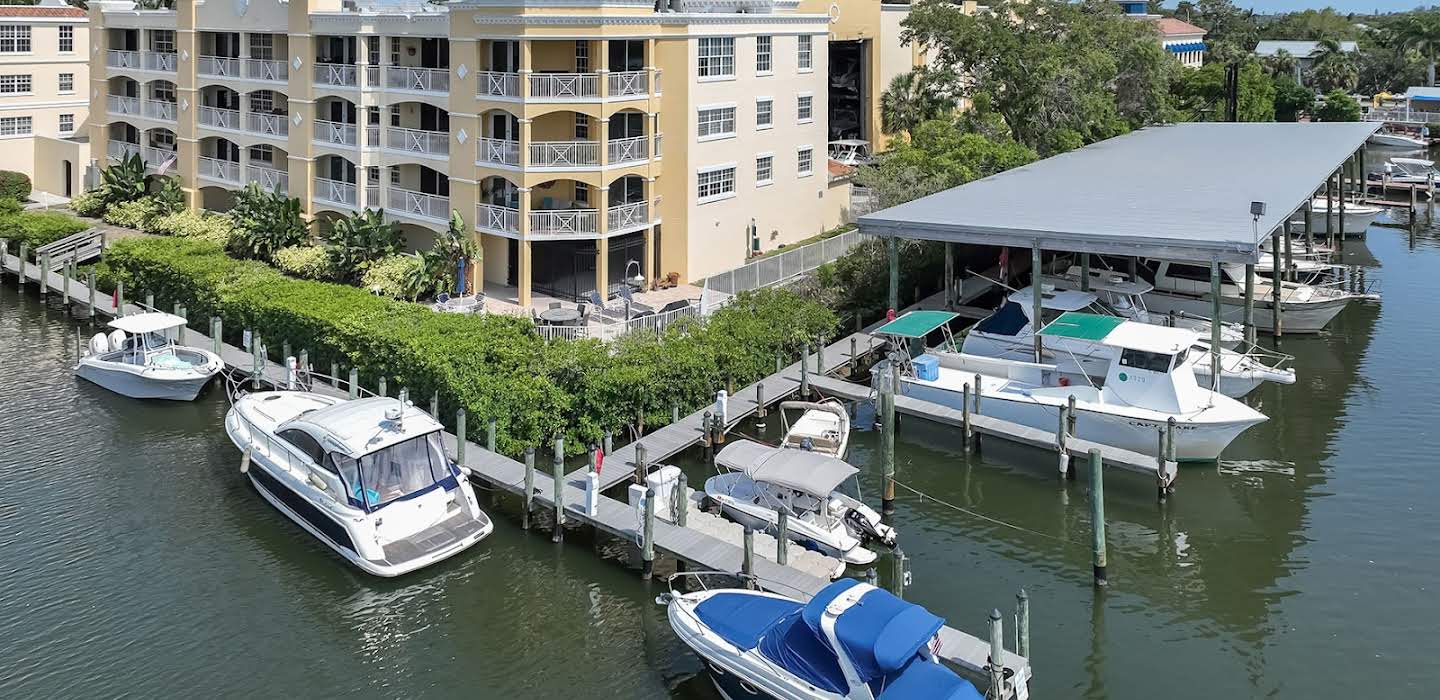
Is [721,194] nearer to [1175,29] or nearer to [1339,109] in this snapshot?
[1339,109]

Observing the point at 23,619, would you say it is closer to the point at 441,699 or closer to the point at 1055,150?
the point at 441,699

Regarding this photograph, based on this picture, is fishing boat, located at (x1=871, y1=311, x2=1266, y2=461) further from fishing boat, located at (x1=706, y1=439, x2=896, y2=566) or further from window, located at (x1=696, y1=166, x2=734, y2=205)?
window, located at (x1=696, y1=166, x2=734, y2=205)

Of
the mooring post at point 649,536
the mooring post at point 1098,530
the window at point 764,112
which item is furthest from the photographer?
the window at point 764,112

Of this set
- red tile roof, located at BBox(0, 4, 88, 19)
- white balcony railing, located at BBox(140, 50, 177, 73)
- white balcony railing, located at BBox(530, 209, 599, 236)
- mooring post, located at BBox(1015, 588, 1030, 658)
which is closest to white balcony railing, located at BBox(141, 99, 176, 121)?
white balcony railing, located at BBox(140, 50, 177, 73)

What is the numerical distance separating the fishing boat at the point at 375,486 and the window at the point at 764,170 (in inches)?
944

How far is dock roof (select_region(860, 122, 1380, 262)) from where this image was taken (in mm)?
38053

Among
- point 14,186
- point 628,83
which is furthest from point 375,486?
point 14,186

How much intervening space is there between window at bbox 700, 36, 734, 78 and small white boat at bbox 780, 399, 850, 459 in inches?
651

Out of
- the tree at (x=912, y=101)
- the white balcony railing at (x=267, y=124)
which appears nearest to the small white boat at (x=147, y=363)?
the white balcony railing at (x=267, y=124)

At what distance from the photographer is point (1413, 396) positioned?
1602 inches

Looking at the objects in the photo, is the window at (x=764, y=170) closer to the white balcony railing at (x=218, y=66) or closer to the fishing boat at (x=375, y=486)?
the white balcony railing at (x=218, y=66)

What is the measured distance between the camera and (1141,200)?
148 ft

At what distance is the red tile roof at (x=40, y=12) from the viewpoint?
65.8 metres

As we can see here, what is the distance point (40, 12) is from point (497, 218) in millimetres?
36572
